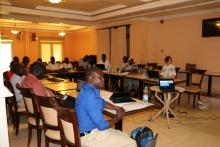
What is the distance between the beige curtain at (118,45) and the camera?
8602 millimetres

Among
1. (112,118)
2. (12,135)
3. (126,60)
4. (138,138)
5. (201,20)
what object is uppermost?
(201,20)

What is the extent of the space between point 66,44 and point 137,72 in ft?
26.3

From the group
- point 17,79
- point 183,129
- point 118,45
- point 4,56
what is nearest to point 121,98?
point 4,56

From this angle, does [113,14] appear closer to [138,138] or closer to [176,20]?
[176,20]

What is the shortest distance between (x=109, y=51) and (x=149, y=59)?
6.91ft

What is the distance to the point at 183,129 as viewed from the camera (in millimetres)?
3656

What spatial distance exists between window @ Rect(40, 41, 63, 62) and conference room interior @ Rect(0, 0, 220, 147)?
156 centimetres

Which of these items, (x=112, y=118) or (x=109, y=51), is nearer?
(x=112, y=118)

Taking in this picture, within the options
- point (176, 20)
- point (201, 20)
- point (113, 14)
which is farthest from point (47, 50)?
point (201, 20)

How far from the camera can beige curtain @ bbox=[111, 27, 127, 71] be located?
8602 mm

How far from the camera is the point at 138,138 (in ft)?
7.23

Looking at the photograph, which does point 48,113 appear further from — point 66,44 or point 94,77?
point 66,44

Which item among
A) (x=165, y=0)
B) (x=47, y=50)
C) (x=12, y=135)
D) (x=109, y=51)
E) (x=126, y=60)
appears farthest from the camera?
(x=47, y=50)

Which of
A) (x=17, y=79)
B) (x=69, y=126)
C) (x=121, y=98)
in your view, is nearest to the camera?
(x=69, y=126)
